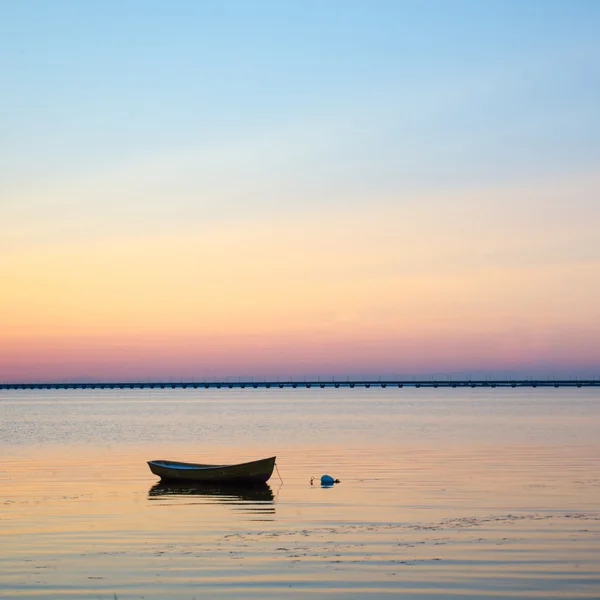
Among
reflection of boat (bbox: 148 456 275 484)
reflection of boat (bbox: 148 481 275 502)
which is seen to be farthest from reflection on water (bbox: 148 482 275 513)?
reflection of boat (bbox: 148 456 275 484)

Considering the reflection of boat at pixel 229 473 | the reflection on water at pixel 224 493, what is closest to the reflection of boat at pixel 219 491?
the reflection on water at pixel 224 493

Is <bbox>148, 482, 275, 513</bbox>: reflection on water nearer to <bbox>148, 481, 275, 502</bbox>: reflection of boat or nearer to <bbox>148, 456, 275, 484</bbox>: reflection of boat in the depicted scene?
<bbox>148, 481, 275, 502</bbox>: reflection of boat

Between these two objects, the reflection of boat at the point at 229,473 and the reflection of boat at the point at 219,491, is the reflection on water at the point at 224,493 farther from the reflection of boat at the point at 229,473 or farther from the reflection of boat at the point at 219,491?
the reflection of boat at the point at 229,473

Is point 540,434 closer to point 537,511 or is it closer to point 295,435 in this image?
point 295,435

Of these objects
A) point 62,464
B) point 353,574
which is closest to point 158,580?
point 353,574

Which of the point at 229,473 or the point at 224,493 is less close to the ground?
the point at 229,473

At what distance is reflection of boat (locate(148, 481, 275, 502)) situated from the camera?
126ft

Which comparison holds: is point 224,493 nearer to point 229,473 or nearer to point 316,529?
point 229,473

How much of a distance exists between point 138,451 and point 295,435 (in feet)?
67.0

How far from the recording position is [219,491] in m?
40.7

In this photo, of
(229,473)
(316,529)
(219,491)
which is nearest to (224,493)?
(219,491)

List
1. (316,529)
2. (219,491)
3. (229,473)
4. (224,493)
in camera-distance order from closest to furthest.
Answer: (316,529) → (224,493) → (219,491) → (229,473)

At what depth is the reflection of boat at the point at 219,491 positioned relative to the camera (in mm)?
38375

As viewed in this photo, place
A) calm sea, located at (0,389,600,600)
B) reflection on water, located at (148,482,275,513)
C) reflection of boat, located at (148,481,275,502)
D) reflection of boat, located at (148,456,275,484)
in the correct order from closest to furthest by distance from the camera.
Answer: calm sea, located at (0,389,600,600) → reflection on water, located at (148,482,275,513) → reflection of boat, located at (148,481,275,502) → reflection of boat, located at (148,456,275,484)
